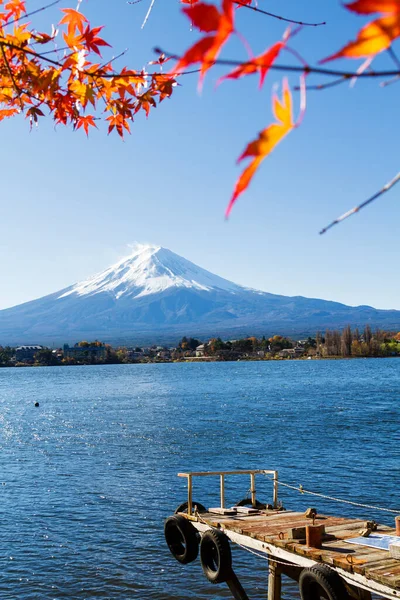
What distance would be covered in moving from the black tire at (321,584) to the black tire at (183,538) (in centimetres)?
552

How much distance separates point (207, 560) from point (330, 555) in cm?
496

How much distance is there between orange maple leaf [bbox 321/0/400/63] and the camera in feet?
Result: 4.18

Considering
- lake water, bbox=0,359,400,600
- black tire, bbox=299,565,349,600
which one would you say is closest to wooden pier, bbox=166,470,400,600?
black tire, bbox=299,565,349,600

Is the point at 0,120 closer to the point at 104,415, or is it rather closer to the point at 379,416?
Result: the point at 379,416

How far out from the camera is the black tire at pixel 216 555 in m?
16.3

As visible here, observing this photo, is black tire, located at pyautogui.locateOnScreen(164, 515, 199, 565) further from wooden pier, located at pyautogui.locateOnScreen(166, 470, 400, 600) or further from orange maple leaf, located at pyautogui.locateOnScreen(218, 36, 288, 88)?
orange maple leaf, located at pyautogui.locateOnScreen(218, 36, 288, 88)

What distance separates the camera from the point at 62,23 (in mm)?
4203

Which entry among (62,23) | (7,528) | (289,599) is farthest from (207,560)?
(62,23)

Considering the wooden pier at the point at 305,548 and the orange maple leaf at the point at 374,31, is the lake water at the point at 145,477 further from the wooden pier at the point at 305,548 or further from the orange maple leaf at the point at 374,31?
the orange maple leaf at the point at 374,31

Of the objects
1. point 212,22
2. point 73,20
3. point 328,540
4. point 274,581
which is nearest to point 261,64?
point 212,22

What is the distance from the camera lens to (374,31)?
4.45ft

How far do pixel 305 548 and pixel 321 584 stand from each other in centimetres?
105

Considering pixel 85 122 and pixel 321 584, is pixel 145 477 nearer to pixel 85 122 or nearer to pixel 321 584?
pixel 321 584

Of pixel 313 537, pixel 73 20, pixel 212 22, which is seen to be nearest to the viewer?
pixel 212 22
